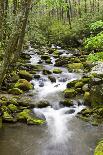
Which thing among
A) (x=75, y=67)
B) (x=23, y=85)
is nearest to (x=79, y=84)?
(x=23, y=85)

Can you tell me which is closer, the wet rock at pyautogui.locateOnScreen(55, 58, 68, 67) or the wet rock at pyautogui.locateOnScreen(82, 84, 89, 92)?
the wet rock at pyautogui.locateOnScreen(82, 84, 89, 92)

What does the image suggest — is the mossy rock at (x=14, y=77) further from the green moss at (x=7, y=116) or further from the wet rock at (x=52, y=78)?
the green moss at (x=7, y=116)

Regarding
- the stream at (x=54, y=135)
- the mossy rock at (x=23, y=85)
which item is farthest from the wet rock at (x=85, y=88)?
the mossy rock at (x=23, y=85)

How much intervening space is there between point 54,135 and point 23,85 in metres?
6.50

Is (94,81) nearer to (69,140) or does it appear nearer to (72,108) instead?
(72,108)

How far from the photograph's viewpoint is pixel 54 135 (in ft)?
45.8

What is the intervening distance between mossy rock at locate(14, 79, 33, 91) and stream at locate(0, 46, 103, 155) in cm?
182

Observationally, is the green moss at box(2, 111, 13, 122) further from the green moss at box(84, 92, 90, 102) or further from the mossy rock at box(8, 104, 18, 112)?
the green moss at box(84, 92, 90, 102)

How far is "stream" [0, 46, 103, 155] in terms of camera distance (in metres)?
12.4

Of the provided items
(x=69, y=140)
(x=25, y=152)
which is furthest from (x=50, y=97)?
(x=25, y=152)

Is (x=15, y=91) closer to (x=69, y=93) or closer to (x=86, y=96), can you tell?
(x=69, y=93)

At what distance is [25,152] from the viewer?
12.2m

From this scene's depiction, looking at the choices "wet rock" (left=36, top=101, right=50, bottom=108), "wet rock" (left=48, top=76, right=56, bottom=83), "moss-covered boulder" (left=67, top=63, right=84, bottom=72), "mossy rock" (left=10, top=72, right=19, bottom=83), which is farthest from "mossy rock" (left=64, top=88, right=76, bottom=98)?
"moss-covered boulder" (left=67, top=63, right=84, bottom=72)

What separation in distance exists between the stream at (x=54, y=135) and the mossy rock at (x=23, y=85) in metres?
1.82
